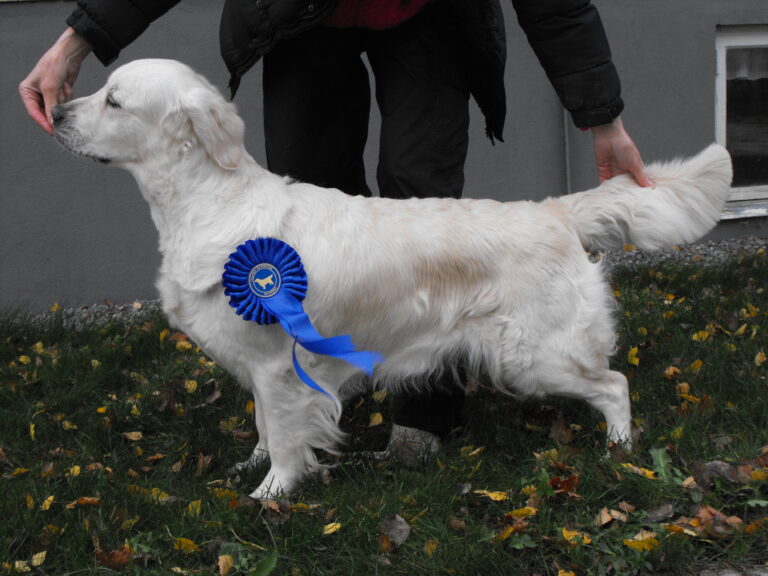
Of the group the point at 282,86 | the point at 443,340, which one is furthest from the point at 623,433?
the point at 282,86

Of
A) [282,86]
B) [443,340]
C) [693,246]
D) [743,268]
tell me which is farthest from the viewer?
[693,246]

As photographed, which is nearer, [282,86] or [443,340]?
[443,340]

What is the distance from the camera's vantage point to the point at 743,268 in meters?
5.43

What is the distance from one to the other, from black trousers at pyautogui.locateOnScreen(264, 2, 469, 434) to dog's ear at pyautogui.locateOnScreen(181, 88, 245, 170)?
1.54 ft

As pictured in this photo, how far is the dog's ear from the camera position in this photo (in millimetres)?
2695

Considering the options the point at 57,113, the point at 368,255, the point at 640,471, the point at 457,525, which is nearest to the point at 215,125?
the point at 57,113

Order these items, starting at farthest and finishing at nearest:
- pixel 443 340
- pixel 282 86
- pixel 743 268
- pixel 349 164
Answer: pixel 743 268, pixel 349 164, pixel 282 86, pixel 443 340

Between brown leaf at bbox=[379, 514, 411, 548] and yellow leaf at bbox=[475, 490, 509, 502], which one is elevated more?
brown leaf at bbox=[379, 514, 411, 548]

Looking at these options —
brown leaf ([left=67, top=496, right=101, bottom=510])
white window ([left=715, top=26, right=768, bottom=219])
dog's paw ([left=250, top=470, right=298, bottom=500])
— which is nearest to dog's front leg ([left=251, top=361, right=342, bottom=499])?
dog's paw ([left=250, top=470, right=298, bottom=500])

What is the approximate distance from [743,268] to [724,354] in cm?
194

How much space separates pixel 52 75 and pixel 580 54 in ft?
5.83

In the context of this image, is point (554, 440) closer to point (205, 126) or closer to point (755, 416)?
point (755, 416)

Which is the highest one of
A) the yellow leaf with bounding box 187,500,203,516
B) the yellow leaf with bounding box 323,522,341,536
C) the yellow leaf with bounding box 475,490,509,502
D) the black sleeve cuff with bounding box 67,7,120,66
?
the black sleeve cuff with bounding box 67,7,120,66

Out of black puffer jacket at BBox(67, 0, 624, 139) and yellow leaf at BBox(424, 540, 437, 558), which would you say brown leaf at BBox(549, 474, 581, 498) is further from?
black puffer jacket at BBox(67, 0, 624, 139)
